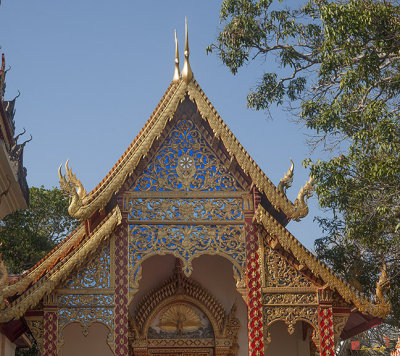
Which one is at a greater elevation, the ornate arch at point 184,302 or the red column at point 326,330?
the ornate arch at point 184,302

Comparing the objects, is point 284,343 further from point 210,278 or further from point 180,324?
point 180,324

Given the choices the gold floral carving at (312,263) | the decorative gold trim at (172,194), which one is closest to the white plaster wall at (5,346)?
the decorative gold trim at (172,194)

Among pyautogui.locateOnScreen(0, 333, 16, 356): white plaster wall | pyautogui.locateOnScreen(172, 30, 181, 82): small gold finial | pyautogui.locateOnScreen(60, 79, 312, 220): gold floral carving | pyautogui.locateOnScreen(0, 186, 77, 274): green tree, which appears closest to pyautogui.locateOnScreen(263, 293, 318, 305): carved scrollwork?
pyautogui.locateOnScreen(60, 79, 312, 220): gold floral carving

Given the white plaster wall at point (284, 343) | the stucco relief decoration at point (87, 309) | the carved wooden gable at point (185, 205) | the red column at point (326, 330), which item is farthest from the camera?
the white plaster wall at point (284, 343)

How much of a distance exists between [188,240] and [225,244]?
0.55 meters

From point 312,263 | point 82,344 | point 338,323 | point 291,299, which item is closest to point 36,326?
point 82,344

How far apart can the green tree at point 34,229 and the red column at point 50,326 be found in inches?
487

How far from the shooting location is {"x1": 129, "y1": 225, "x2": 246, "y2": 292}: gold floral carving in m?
9.98

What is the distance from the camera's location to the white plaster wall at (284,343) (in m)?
11.9

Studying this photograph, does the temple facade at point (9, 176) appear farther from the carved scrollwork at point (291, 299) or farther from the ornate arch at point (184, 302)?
the carved scrollwork at point (291, 299)

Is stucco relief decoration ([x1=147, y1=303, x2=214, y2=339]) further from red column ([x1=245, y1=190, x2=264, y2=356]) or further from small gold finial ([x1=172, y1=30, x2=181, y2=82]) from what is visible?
small gold finial ([x1=172, y1=30, x2=181, y2=82])

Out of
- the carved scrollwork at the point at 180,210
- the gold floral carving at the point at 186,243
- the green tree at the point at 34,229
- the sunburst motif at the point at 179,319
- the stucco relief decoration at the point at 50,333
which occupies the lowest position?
the stucco relief decoration at the point at 50,333

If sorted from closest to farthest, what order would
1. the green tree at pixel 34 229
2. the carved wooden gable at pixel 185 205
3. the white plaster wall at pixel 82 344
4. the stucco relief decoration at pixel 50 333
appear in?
the stucco relief decoration at pixel 50 333 → the carved wooden gable at pixel 185 205 → the white plaster wall at pixel 82 344 → the green tree at pixel 34 229

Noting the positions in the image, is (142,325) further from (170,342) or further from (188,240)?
(188,240)
